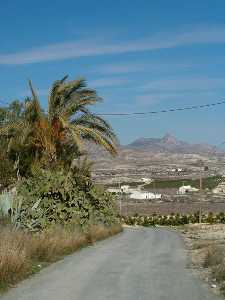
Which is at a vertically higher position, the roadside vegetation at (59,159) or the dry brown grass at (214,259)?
the roadside vegetation at (59,159)

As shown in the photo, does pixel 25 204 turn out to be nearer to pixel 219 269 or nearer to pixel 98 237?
pixel 98 237

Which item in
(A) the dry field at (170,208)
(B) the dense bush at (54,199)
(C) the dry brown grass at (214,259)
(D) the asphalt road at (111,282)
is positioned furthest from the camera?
(A) the dry field at (170,208)

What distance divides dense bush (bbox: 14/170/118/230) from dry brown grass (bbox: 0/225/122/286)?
39.7 inches

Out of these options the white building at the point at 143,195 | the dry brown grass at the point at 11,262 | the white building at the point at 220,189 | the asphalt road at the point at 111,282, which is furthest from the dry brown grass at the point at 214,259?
the white building at the point at 220,189

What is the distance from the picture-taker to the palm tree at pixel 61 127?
24.9m

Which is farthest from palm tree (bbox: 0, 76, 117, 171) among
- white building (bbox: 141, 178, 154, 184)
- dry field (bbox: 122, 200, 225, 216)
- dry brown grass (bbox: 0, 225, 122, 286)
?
white building (bbox: 141, 178, 154, 184)

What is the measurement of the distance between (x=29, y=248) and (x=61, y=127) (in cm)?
1112

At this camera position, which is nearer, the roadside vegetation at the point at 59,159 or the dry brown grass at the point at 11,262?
the dry brown grass at the point at 11,262

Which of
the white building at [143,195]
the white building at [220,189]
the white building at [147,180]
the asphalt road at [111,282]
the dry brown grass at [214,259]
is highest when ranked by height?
Result: the white building at [147,180]

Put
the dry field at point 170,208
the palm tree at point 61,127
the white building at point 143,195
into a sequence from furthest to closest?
the white building at point 143,195
the dry field at point 170,208
the palm tree at point 61,127

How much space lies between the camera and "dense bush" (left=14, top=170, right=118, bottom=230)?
2178 centimetres

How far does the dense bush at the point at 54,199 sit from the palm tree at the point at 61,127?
1.37 metres

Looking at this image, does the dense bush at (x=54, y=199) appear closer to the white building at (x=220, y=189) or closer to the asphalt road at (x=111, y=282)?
the asphalt road at (x=111, y=282)

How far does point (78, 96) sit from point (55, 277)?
15249 mm
